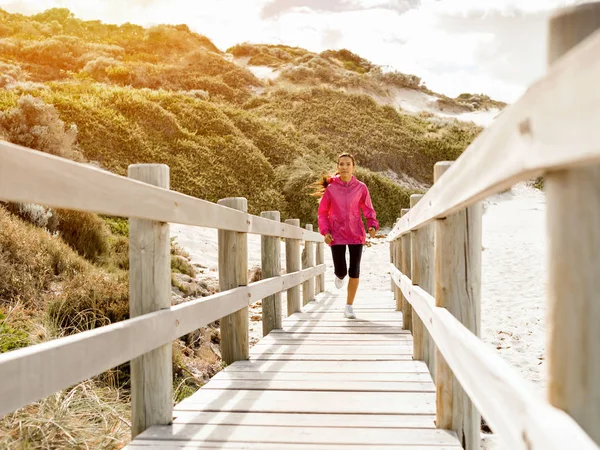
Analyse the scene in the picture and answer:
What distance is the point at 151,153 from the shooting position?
19875 millimetres

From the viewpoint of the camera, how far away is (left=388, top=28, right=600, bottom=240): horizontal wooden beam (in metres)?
0.76

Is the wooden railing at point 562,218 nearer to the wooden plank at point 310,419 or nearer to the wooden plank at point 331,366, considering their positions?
the wooden plank at point 310,419

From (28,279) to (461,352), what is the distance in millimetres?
4765

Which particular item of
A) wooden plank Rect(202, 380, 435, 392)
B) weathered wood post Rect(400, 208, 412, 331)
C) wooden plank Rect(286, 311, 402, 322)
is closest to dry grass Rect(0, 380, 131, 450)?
wooden plank Rect(202, 380, 435, 392)

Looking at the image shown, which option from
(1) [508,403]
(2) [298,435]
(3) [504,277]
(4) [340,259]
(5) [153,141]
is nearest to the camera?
(1) [508,403]

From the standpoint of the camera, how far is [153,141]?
2092cm

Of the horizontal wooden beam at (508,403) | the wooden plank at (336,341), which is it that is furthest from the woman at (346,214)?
the horizontal wooden beam at (508,403)

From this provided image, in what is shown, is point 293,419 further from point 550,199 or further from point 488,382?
point 550,199

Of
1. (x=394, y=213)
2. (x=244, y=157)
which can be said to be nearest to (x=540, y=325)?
(x=394, y=213)

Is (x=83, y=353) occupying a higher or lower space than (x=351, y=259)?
lower

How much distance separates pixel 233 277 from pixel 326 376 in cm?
93

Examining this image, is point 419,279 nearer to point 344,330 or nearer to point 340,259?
point 344,330

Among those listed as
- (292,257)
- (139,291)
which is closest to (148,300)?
(139,291)

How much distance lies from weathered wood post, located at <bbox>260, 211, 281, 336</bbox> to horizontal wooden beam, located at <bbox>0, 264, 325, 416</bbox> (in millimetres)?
2198
